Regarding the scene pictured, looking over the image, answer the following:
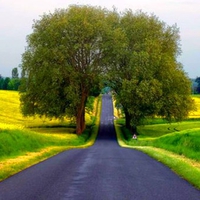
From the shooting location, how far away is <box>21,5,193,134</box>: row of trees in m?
63.4

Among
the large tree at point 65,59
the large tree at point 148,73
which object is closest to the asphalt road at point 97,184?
the large tree at point 65,59

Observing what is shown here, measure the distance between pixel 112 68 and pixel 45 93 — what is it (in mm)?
10917

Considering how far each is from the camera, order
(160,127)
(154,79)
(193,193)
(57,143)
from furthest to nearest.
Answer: (160,127) → (154,79) → (57,143) → (193,193)

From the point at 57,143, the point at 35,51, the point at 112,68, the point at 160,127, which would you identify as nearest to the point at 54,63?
the point at 35,51

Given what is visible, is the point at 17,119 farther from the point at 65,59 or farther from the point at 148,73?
the point at 148,73

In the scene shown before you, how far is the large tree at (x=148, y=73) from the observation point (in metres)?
67.4

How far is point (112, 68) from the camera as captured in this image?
6844 cm

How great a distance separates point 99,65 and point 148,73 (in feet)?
25.6

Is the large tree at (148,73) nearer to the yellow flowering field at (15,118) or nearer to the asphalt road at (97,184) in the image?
the yellow flowering field at (15,118)

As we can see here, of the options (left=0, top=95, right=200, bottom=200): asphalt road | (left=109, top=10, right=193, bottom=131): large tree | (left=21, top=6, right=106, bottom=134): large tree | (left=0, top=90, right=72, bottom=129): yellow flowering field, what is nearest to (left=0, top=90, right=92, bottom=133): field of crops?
(left=0, top=90, right=72, bottom=129): yellow flowering field

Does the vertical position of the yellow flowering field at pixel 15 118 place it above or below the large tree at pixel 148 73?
below

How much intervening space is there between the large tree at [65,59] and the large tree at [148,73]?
3.88 meters

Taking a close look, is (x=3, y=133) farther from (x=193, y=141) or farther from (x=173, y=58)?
(x=173, y=58)

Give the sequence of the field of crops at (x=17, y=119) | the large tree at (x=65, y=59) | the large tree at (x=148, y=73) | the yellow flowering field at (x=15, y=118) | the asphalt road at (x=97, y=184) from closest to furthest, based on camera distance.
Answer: the asphalt road at (x=97, y=184) → the large tree at (x=65, y=59) → the large tree at (x=148, y=73) → the field of crops at (x=17, y=119) → the yellow flowering field at (x=15, y=118)
